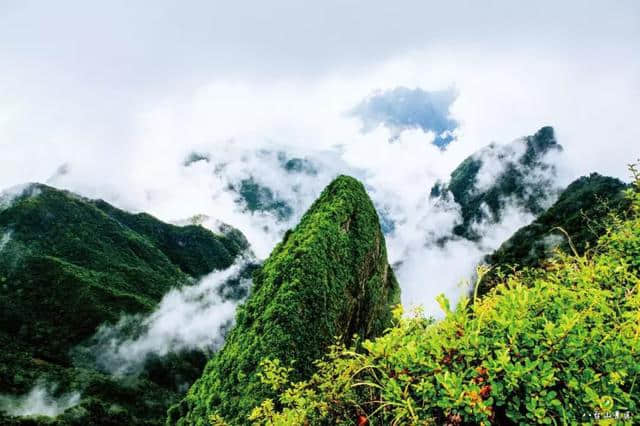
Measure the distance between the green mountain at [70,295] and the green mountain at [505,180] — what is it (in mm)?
130028

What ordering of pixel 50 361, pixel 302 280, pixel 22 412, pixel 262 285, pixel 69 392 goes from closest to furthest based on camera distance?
pixel 302 280 < pixel 262 285 < pixel 22 412 < pixel 69 392 < pixel 50 361

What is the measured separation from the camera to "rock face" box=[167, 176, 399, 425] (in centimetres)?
1186

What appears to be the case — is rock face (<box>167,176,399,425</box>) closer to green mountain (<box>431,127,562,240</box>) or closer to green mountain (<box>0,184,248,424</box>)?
green mountain (<box>0,184,248,424</box>)

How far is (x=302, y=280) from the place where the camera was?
1419 centimetres

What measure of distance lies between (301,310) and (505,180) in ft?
483

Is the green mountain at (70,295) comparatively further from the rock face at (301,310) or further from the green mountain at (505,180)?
the green mountain at (505,180)

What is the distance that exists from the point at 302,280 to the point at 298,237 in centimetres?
355

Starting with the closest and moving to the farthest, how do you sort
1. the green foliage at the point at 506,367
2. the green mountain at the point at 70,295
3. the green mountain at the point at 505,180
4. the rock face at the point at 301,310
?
the green foliage at the point at 506,367, the rock face at the point at 301,310, the green mountain at the point at 70,295, the green mountain at the point at 505,180

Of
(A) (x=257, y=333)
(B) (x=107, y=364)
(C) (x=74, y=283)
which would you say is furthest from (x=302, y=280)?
(B) (x=107, y=364)

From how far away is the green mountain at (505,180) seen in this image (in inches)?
5266

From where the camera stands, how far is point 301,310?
13.2m

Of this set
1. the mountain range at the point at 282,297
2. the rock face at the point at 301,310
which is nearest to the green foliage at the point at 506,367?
the mountain range at the point at 282,297

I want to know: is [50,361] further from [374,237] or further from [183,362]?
[374,237]

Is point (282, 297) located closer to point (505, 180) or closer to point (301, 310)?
point (301, 310)
